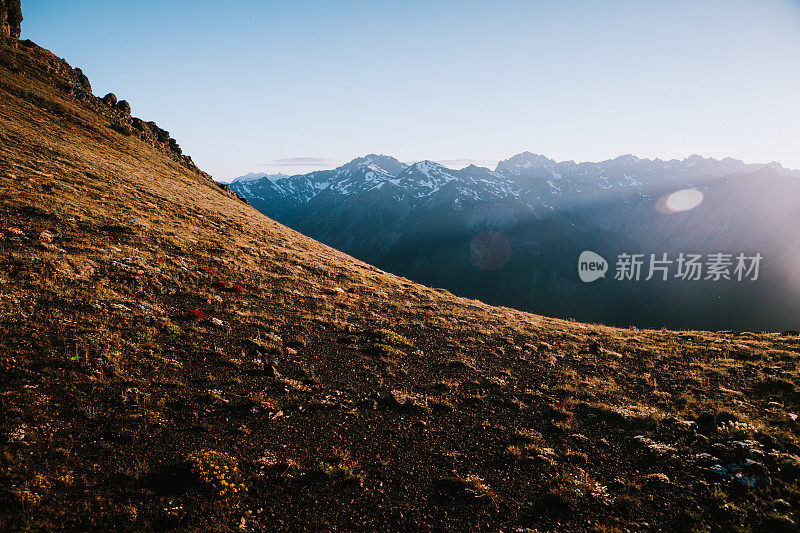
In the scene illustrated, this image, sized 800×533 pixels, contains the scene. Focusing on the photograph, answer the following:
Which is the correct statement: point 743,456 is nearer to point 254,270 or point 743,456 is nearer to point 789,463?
point 789,463

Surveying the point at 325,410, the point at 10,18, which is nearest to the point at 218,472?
the point at 325,410

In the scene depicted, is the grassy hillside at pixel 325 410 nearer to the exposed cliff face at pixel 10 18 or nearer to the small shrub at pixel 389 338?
the small shrub at pixel 389 338

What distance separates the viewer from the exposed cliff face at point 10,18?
225 ft

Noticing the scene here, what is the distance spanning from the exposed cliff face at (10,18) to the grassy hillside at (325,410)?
8002 cm

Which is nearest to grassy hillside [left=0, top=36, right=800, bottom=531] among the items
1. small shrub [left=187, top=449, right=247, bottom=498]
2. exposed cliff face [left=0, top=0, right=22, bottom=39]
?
small shrub [left=187, top=449, right=247, bottom=498]

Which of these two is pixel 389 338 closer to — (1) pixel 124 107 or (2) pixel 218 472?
(2) pixel 218 472

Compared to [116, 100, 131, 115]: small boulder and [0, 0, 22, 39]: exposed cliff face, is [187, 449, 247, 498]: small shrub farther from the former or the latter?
[0, 0, 22, 39]: exposed cliff face

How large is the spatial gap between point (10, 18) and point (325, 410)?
385 ft

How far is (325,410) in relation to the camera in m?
12.0

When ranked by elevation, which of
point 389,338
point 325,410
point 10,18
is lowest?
point 325,410

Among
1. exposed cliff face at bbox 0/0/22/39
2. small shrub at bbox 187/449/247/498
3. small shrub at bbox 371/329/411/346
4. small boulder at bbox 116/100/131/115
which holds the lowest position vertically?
small shrub at bbox 187/449/247/498

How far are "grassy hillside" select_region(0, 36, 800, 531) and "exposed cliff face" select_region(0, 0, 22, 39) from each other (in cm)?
8002

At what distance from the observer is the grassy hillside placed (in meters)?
8.05

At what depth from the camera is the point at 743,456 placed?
10.7 m
